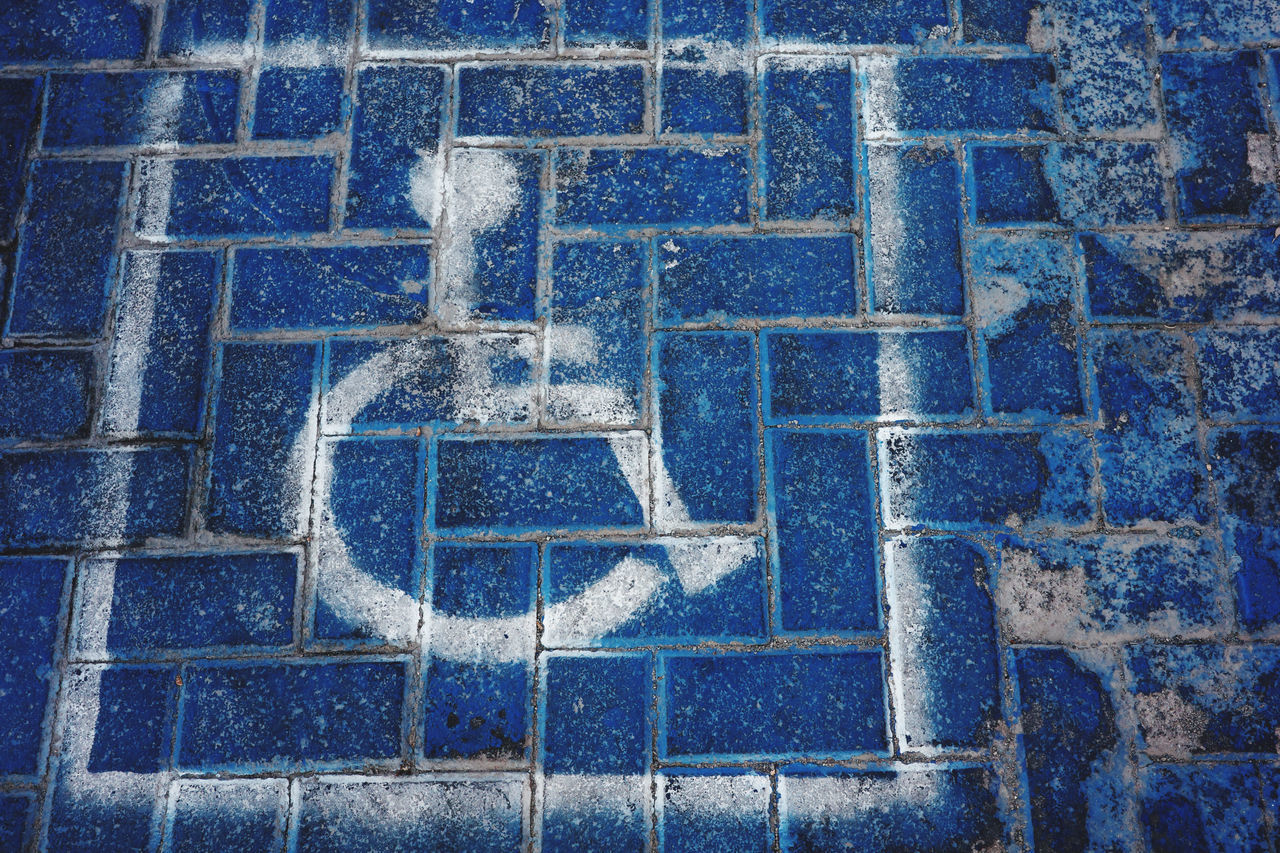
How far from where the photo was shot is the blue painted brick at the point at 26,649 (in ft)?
7.36

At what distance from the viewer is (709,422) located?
2.38 m

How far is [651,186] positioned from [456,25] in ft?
2.92

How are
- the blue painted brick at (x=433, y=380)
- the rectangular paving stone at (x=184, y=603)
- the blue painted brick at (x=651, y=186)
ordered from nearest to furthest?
1. the rectangular paving stone at (x=184, y=603)
2. the blue painted brick at (x=433, y=380)
3. the blue painted brick at (x=651, y=186)

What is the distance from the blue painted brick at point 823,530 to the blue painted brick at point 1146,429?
75 cm

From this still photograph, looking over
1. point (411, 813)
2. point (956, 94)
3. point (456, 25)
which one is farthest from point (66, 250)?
point (956, 94)

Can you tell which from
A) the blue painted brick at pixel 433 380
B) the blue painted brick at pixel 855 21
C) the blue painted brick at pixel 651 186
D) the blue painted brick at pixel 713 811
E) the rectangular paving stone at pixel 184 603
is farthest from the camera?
the blue painted brick at pixel 855 21

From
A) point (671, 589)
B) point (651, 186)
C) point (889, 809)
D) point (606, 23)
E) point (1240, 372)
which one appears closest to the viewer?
point (889, 809)

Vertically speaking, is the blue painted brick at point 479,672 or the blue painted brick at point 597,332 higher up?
the blue painted brick at point 597,332

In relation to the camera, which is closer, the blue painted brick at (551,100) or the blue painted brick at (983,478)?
the blue painted brick at (983,478)

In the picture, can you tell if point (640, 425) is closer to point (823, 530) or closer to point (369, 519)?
point (823, 530)

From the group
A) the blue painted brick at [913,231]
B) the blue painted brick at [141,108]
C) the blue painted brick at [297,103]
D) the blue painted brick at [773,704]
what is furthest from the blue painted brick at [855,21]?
the blue painted brick at [773,704]

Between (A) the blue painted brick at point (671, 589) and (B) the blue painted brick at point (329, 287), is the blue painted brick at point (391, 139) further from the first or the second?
(A) the blue painted brick at point (671, 589)

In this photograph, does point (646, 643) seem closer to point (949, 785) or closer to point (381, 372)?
point (949, 785)

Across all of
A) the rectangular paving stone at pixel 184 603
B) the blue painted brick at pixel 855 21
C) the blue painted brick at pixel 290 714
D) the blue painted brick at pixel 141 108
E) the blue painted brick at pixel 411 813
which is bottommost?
the blue painted brick at pixel 411 813
